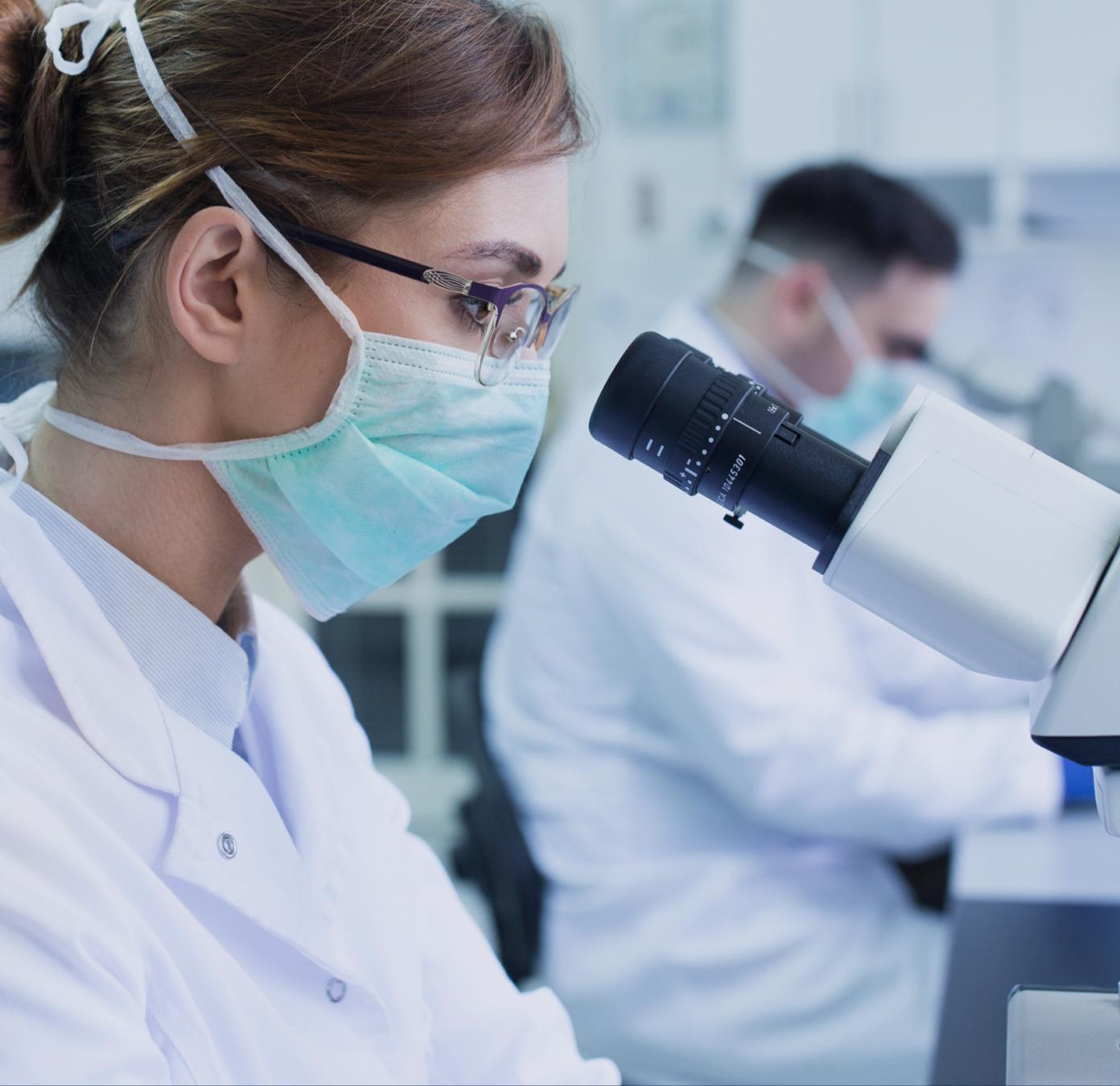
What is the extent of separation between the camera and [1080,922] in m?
1.11

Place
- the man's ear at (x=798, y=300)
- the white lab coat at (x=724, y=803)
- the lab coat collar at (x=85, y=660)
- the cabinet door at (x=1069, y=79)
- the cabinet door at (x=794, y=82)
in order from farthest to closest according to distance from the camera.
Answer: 1. the cabinet door at (x=794, y=82)
2. the cabinet door at (x=1069, y=79)
3. the man's ear at (x=798, y=300)
4. the white lab coat at (x=724, y=803)
5. the lab coat collar at (x=85, y=660)

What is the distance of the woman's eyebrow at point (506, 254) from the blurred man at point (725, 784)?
32.9 inches

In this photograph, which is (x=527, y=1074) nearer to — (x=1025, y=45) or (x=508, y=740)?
(x=508, y=740)

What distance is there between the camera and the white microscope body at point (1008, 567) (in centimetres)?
61

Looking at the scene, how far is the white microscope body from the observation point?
2.00 feet

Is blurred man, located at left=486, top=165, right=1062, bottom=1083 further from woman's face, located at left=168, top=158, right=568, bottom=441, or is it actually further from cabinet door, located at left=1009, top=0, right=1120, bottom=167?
cabinet door, located at left=1009, top=0, right=1120, bottom=167

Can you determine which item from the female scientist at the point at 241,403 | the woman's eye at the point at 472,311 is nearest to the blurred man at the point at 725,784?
the female scientist at the point at 241,403

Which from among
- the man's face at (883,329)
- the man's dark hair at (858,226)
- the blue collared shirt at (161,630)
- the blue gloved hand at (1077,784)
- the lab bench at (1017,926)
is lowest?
the blue gloved hand at (1077,784)

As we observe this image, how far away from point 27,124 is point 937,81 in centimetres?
218

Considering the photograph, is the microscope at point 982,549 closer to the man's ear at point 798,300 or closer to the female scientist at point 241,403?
the female scientist at point 241,403

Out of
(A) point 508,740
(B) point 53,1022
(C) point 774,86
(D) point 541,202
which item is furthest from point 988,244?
(B) point 53,1022

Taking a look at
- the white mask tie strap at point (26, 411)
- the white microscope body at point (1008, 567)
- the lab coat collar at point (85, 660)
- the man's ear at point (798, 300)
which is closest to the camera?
the white microscope body at point (1008, 567)

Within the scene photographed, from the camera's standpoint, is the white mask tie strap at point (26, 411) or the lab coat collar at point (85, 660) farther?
the white mask tie strap at point (26, 411)

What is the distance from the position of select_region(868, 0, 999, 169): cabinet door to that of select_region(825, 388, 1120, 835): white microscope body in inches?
83.6
